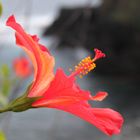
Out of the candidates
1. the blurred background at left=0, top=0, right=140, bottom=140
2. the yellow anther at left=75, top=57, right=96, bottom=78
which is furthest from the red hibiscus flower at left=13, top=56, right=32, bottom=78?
the yellow anther at left=75, top=57, right=96, bottom=78

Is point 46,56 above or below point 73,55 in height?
above

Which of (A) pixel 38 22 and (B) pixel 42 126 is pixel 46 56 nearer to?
(B) pixel 42 126

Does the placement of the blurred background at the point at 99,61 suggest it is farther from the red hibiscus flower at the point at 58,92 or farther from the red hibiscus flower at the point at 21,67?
the red hibiscus flower at the point at 58,92

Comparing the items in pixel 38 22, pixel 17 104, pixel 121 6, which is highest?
pixel 17 104

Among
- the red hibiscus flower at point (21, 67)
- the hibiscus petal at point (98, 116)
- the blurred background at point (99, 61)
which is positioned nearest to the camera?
the hibiscus petal at point (98, 116)

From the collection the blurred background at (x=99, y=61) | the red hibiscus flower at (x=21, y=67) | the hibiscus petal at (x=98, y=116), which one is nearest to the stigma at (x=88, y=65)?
the hibiscus petal at (x=98, y=116)

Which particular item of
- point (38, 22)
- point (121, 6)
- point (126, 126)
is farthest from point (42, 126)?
point (38, 22)

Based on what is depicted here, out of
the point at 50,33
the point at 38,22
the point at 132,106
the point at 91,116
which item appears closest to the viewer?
the point at 91,116
